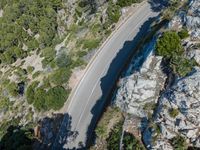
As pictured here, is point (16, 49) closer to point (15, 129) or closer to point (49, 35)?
point (49, 35)

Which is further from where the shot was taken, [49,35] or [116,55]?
[49,35]

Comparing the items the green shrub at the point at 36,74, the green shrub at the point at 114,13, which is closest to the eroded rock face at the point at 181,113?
the green shrub at the point at 114,13

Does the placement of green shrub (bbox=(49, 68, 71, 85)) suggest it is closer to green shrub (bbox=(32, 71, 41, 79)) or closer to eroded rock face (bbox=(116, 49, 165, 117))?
green shrub (bbox=(32, 71, 41, 79))

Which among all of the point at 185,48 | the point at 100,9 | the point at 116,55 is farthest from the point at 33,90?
the point at 185,48

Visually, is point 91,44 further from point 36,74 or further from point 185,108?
point 185,108

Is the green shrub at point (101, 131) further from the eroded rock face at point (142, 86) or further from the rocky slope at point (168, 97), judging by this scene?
the eroded rock face at point (142, 86)

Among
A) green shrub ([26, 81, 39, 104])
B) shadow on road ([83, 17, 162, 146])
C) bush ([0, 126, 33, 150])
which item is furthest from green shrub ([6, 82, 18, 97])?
shadow on road ([83, 17, 162, 146])

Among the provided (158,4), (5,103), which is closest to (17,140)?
(5,103)
